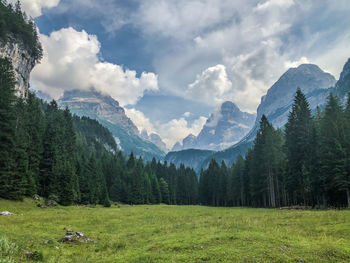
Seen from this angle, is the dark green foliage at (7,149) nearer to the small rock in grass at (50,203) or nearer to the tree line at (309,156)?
the small rock in grass at (50,203)

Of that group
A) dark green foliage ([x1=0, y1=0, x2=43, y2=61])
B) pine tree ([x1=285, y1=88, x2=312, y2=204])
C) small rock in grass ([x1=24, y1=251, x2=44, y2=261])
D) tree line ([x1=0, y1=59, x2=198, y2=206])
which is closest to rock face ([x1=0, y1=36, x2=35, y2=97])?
dark green foliage ([x1=0, y1=0, x2=43, y2=61])

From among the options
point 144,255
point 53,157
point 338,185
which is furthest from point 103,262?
point 53,157

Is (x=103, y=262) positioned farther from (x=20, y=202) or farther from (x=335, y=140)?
(x=335, y=140)

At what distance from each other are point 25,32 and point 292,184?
4199 inches

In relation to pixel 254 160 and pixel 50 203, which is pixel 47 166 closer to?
pixel 50 203

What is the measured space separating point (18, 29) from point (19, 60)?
11.4 meters

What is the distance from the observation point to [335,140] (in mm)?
35375

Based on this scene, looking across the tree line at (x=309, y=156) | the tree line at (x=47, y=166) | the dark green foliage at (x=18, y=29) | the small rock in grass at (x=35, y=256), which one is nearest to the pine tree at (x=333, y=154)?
the tree line at (x=309, y=156)

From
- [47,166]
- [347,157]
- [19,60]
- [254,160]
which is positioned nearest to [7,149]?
[47,166]

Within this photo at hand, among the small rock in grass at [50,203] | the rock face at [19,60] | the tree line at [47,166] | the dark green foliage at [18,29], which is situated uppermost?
the dark green foliage at [18,29]

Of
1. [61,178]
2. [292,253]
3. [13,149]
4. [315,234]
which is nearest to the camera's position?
[292,253]

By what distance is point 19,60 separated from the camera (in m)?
86.1

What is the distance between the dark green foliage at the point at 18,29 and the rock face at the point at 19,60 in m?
2.04

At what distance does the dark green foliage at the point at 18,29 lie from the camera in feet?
242
